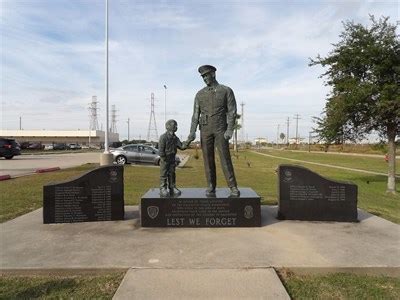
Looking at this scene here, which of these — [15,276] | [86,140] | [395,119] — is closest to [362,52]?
[395,119]

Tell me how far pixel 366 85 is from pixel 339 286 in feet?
39.7

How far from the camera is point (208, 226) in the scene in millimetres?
7082

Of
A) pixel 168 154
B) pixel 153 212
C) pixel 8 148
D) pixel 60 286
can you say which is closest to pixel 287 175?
pixel 168 154

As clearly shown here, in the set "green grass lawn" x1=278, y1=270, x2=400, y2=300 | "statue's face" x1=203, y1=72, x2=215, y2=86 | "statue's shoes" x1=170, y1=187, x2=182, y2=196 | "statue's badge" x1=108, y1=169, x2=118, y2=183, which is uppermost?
"statue's face" x1=203, y1=72, x2=215, y2=86

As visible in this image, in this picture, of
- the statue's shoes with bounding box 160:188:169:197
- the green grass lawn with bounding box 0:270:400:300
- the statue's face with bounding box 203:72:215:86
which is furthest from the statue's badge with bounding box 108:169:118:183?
the green grass lawn with bounding box 0:270:400:300

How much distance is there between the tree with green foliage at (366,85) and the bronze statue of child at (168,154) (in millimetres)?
9535

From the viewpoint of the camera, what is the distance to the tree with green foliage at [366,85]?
14779 mm

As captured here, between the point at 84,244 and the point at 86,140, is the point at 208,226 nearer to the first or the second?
the point at 84,244

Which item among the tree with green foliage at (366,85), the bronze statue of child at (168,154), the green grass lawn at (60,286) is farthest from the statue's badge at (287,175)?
the tree with green foliage at (366,85)

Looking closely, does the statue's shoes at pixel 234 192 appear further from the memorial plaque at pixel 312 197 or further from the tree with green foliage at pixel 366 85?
→ the tree with green foliage at pixel 366 85

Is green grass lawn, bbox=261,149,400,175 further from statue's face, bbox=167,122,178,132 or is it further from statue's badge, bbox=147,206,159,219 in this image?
statue's badge, bbox=147,206,159,219

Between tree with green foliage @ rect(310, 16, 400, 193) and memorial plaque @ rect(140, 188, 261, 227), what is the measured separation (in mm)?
9560

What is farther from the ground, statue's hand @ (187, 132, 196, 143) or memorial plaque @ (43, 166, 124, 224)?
statue's hand @ (187, 132, 196, 143)

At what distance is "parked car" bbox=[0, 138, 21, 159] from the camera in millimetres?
31453
